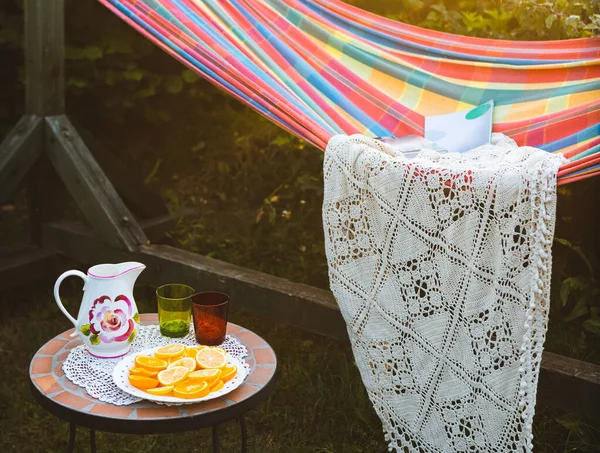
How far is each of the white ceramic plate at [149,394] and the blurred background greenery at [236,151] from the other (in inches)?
40.7

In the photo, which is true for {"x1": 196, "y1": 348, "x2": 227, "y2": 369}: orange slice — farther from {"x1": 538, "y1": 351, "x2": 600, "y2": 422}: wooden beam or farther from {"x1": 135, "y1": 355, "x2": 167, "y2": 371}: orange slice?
{"x1": 538, "y1": 351, "x2": 600, "y2": 422}: wooden beam

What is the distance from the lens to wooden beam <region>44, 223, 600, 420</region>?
6.06 feet

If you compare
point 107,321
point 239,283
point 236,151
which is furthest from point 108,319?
point 236,151

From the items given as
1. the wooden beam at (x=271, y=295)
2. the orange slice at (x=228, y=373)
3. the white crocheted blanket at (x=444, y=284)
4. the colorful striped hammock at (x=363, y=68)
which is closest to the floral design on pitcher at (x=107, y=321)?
the orange slice at (x=228, y=373)

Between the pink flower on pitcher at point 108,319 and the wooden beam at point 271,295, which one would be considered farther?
the wooden beam at point 271,295

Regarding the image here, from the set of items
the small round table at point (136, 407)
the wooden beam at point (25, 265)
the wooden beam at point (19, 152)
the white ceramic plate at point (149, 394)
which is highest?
the wooden beam at point (19, 152)

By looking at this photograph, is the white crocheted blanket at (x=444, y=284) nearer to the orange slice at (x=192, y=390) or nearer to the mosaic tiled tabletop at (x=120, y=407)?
the mosaic tiled tabletop at (x=120, y=407)

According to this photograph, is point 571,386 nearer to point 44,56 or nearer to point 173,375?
point 173,375

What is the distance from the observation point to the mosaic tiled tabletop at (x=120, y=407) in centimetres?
131

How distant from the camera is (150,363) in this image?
1.40m

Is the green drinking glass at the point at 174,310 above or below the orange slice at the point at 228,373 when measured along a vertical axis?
above

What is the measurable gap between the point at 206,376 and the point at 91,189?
1.25 meters

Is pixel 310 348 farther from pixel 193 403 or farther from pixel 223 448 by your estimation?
pixel 193 403

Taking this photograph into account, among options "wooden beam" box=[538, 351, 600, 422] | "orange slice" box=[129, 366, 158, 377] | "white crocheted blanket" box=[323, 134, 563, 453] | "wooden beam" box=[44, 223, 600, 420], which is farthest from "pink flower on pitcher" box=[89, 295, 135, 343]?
"wooden beam" box=[538, 351, 600, 422]
